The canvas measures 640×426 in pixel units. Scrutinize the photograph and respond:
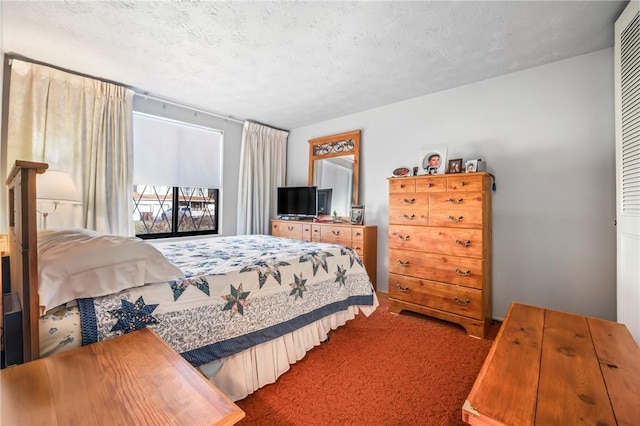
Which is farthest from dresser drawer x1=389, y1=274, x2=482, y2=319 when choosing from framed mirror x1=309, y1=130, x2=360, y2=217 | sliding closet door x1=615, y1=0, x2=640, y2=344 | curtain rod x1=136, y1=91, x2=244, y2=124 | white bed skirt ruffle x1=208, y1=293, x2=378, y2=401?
curtain rod x1=136, y1=91, x2=244, y2=124

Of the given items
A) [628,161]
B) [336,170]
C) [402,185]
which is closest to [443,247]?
[402,185]

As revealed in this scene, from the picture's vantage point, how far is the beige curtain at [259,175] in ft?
13.5

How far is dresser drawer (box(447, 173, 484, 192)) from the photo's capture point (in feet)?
7.66

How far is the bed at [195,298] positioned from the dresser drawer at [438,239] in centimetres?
77

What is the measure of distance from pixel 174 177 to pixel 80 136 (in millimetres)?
1026

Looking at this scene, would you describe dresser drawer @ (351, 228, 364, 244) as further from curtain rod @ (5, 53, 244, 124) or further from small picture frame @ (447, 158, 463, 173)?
curtain rod @ (5, 53, 244, 124)

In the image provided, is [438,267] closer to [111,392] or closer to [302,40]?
[302,40]

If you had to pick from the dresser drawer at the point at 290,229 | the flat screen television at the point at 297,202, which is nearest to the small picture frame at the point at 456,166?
the flat screen television at the point at 297,202

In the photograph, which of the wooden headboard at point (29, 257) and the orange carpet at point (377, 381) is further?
the orange carpet at point (377, 381)

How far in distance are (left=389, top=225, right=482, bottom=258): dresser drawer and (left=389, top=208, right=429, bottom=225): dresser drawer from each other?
52mm

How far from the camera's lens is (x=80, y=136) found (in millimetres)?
2682

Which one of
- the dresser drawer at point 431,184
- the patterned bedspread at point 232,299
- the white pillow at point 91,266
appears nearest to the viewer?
the white pillow at point 91,266

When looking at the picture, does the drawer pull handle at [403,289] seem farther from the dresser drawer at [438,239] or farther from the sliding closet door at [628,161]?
the sliding closet door at [628,161]

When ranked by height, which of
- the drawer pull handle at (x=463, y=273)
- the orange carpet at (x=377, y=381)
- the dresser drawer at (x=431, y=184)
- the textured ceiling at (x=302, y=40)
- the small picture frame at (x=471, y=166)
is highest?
the textured ceiling at (x=302, y=40)
